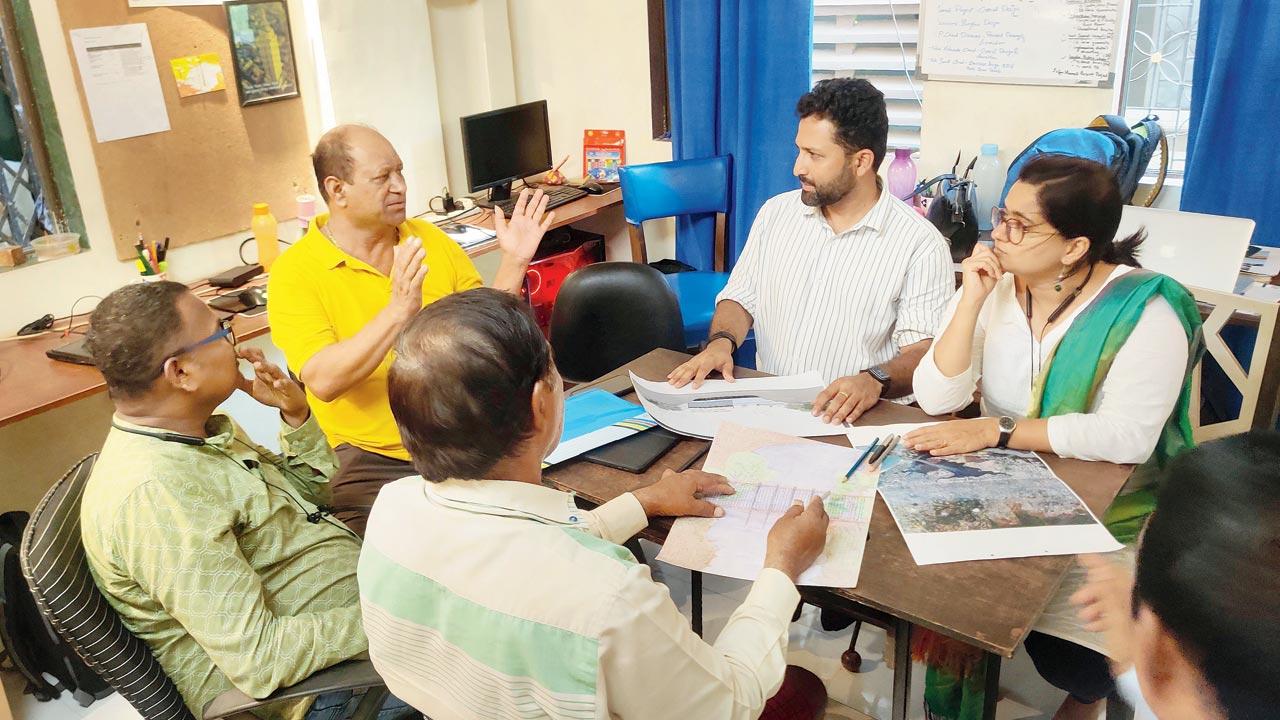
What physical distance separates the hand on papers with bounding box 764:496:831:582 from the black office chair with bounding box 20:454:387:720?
0.68m

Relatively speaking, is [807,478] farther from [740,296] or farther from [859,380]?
[740,296]

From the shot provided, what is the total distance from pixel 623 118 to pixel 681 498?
3058mm

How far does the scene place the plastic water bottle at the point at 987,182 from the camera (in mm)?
3137

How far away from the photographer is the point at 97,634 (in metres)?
1.38

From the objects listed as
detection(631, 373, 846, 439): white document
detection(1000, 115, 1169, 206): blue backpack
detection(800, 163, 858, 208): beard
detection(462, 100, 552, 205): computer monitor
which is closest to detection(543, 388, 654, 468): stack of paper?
detection(631, 373, 846, 439): white document

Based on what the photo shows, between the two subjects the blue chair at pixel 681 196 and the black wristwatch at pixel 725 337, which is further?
the blue chair at pixel 681 196

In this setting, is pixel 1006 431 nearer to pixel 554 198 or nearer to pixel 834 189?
pixel 834 189

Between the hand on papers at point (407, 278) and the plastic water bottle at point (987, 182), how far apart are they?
201 cm

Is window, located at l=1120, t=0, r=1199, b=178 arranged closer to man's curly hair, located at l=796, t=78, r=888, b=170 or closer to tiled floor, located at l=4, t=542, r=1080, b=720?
man's curly hair, located at l=796, t=78, r=888, b=170

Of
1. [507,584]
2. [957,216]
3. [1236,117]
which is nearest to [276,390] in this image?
[507,584]

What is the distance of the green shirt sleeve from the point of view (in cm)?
141

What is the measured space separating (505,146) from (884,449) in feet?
9.22

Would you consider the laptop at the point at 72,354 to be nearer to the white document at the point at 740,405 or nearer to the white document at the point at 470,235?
Answer: the white document at the point at 470,235

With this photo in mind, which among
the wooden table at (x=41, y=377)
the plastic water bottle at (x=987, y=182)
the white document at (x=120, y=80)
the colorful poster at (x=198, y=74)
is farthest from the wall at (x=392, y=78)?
the plastic water bottle at (x=987, y=182)
